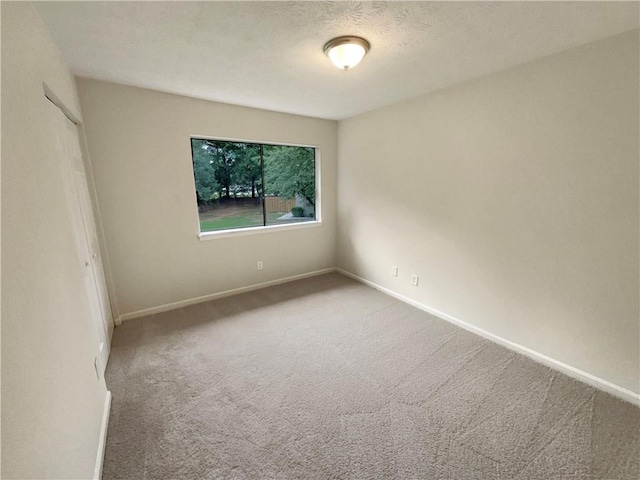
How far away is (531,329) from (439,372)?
0.90m

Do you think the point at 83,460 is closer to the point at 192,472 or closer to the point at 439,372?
the point at 192,472

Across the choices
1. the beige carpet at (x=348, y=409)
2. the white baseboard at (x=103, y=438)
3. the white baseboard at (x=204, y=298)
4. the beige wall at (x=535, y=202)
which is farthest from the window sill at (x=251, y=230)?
the white baseboard at (x=103, y=438)

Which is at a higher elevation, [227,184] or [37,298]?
[227,184]

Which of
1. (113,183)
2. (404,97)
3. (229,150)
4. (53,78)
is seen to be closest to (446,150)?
(404,97)

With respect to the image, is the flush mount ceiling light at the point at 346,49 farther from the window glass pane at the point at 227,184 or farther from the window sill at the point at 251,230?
the window sill at the point at 251,230

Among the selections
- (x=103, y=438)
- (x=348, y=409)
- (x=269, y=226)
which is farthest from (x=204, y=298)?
(x=348, y=409)

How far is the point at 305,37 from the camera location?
5.28ft

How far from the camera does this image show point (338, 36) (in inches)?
63.0

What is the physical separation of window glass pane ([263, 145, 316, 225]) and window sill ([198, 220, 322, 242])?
13cm

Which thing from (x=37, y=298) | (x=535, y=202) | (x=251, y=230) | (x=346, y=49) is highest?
(x=346, y=49)

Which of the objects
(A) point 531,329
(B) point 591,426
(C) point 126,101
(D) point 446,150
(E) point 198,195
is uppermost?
(C) point 126,101

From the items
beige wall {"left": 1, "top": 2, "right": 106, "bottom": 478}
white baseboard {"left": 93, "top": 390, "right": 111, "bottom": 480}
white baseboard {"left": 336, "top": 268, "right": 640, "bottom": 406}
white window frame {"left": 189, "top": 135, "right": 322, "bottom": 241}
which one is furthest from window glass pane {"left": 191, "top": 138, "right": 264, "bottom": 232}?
white baseboard {"left": 336, "top": 268, "right": 640, "bottom": 406}

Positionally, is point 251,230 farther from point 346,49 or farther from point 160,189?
point 346,49

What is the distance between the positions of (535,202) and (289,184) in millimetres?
2850
